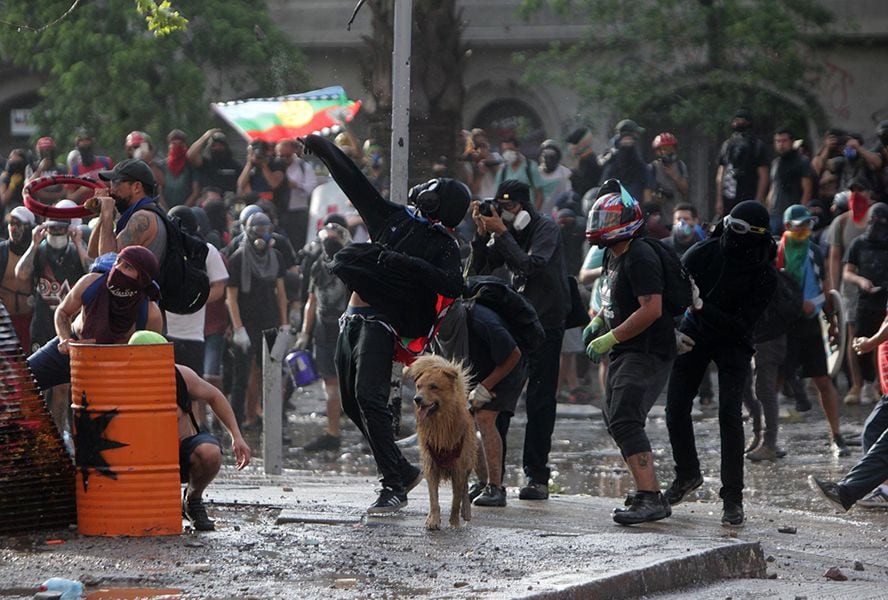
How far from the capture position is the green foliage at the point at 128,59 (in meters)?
25.5

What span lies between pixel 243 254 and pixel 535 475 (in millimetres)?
5917

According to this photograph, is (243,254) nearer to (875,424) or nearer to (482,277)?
(482,277)

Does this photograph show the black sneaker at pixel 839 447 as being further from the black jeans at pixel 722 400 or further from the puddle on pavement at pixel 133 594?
the puddle on pavement at pixel 133 594

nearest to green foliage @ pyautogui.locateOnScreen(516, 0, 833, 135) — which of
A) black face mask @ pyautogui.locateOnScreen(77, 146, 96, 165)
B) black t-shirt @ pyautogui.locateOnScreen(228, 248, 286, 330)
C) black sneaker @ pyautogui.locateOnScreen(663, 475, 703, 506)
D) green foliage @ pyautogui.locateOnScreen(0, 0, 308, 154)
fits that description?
green foliage @ pyautogui.locateOnScreen(0, 0, 308, 154)

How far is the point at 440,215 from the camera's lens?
9328mm

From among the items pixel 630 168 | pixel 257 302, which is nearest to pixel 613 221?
pixel 257 302

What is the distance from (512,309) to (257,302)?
245 inches

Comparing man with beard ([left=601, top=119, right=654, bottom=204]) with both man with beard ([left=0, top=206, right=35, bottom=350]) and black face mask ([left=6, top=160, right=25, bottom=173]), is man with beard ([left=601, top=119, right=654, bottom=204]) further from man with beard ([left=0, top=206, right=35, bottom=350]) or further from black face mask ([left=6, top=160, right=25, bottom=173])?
man with beard ([left=0, top=206, right=35, bottom=350])

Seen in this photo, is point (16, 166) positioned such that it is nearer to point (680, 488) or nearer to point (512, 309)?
point (512, 309)

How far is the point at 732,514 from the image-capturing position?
9.62 meters

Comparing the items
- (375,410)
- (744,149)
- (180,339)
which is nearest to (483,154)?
(744,149)

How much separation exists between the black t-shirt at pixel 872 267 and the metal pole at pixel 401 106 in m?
6.24

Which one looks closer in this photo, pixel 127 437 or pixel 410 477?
pixel 127 437

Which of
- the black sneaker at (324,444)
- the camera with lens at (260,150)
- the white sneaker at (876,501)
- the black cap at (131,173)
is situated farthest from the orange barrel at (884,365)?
the camera with lens at (260,150)
